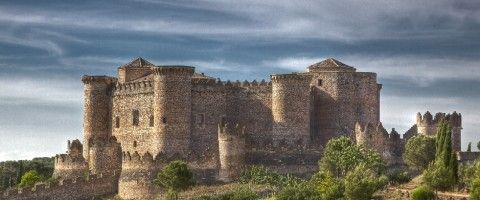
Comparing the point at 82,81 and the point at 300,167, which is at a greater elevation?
the point at 82,81

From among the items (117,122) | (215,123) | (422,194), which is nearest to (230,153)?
(215,123)

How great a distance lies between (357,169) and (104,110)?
25567 millimetres

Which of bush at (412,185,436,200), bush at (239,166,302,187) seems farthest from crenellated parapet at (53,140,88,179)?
bush at (412,185,436,200)

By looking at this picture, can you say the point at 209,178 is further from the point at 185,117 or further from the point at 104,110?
the point at 104,110

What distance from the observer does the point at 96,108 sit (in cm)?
7712

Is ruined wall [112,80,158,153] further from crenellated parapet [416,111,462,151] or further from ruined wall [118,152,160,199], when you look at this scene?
crenellated parapet [416,111,462,151]

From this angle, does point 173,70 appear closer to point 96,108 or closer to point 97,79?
point 97,79

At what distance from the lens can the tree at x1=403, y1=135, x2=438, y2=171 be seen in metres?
68.8

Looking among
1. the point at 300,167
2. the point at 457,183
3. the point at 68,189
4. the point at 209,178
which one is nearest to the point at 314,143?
the point at 300,167

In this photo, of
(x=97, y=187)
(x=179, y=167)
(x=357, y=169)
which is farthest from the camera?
(x=97, y=187)

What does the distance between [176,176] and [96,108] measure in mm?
15301

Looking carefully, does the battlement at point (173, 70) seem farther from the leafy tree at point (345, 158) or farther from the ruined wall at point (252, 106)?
the leafy tree at point (345, 158)

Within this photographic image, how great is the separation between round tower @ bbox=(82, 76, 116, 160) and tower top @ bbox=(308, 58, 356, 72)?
16854 mm

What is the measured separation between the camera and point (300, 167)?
71000 millimetres
